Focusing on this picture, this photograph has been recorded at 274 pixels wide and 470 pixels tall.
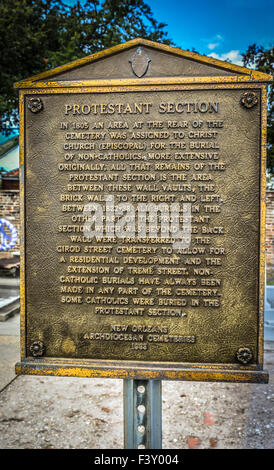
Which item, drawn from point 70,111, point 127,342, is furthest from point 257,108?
point 127,342

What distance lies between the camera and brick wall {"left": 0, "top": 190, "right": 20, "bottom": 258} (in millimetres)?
10094

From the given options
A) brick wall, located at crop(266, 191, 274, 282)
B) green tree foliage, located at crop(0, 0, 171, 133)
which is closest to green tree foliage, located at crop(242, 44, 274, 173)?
brick wall, located at crop(266, 191, 274, 282)

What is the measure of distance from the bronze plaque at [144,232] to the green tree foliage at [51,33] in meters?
10.7

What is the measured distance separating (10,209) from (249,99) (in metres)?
9.32

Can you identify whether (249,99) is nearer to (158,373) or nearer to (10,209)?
(158,373)

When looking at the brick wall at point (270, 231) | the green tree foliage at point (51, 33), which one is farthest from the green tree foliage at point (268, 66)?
the green tree foliage at point (51, 33)

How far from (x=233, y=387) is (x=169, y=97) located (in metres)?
2.89

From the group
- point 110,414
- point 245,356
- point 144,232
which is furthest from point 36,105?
point 110,414

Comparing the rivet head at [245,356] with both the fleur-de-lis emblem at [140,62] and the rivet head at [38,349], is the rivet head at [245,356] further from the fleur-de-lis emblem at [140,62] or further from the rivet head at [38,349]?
the fleur-de-lis emblem at [140,62]

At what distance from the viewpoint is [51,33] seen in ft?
45.3

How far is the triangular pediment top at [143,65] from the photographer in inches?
72.3

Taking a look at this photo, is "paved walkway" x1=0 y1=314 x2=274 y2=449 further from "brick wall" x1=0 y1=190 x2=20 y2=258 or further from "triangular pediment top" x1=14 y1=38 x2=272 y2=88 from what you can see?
"brick wall" x1=0 y1=190 x2=20 y2=258

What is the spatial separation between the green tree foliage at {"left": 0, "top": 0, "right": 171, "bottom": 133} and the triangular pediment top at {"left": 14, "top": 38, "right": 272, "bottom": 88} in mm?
A: 10610

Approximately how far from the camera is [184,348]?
1893mm
